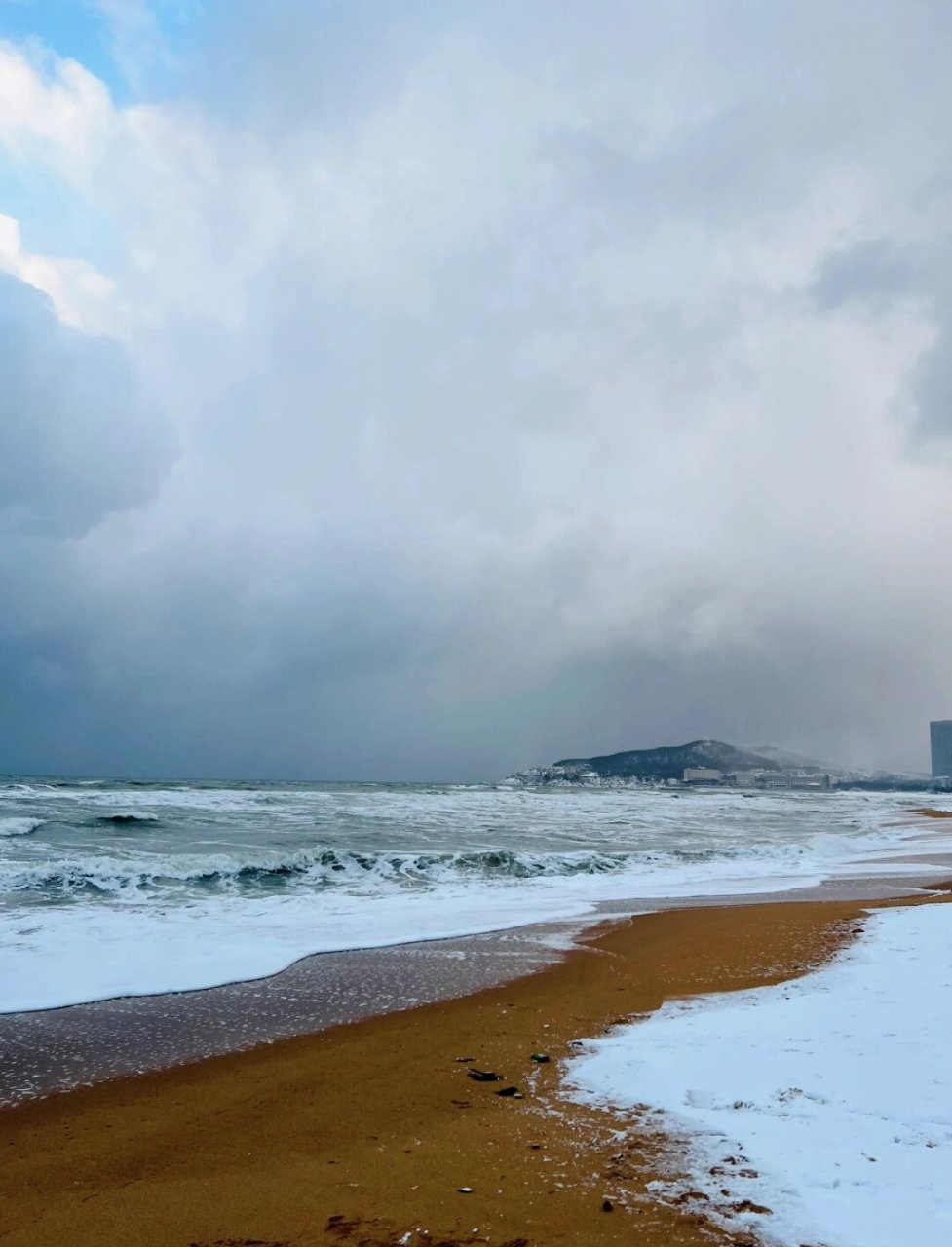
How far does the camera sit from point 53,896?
44.6ft

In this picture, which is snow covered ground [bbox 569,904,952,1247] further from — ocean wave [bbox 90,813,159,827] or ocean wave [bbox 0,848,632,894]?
ocean wave [bbox 90,813,159,827]

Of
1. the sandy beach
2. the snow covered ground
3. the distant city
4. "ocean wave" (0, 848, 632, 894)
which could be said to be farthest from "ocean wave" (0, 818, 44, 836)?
the distant city

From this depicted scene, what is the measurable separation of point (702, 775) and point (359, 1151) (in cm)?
16423

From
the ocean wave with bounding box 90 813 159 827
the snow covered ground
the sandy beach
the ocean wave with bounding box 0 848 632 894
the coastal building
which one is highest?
the snow covered ground

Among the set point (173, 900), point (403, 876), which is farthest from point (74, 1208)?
point (403, 876)

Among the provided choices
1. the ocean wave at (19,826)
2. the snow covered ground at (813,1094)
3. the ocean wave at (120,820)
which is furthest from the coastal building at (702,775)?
the snow covered ground at (813,1094)

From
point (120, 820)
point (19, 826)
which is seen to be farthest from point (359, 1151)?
point (120, 820)

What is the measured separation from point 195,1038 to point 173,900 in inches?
311

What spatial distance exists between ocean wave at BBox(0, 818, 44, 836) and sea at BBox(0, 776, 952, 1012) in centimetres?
14

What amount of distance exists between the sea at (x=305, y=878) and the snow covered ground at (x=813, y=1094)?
4.97 meters

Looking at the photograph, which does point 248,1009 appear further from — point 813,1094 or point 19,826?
point 19,826

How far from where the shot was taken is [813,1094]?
4.38 metres

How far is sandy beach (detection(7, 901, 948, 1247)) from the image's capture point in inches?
131

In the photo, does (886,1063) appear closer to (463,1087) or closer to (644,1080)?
(644,1080)
